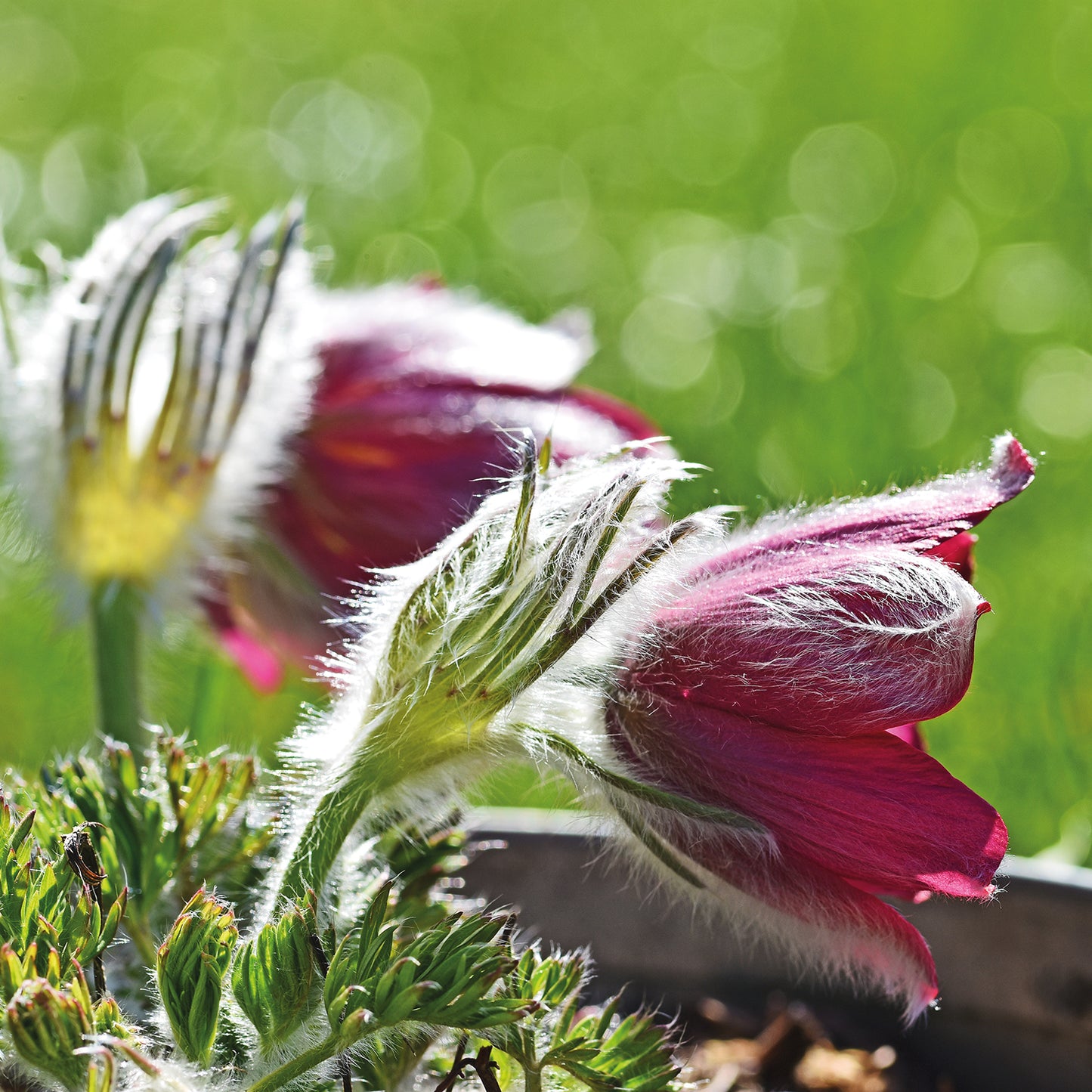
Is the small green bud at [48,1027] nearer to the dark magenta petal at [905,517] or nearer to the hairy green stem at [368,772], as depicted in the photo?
the hairy green stem at [368,772]

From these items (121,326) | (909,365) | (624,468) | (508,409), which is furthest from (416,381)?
(909,365)

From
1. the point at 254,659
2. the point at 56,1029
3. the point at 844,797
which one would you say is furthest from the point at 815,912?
the point at 254,659

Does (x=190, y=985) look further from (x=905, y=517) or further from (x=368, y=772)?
(x=905, y=517)

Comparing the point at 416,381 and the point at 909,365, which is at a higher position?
the point at 416,381

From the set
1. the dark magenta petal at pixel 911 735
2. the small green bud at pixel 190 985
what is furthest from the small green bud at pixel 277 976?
the dark magenta petal at pixel 911 735

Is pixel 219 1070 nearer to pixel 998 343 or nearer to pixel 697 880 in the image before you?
pixel 697 880

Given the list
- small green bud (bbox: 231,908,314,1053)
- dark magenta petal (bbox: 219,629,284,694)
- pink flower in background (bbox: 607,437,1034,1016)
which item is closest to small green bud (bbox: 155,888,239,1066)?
small green bud (bbox: 231,908,314,1053)

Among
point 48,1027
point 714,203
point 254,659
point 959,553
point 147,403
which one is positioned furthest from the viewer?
point 714,203
